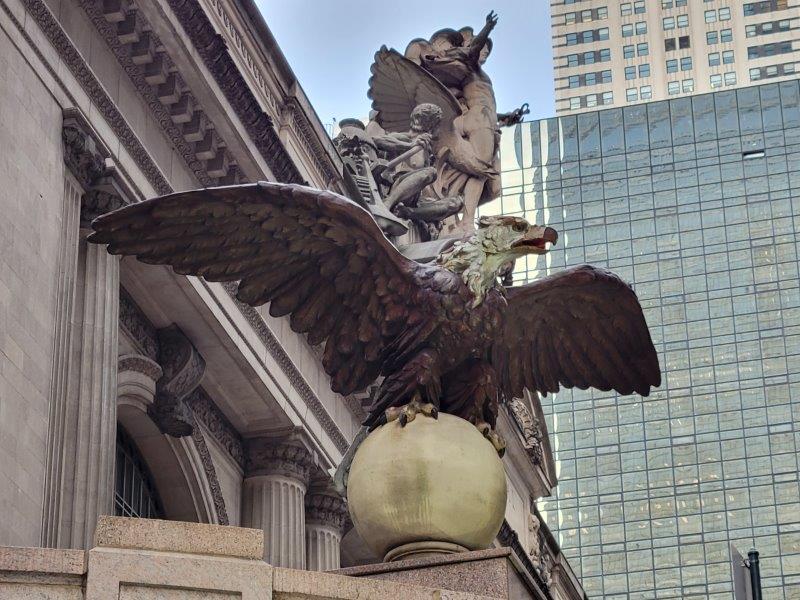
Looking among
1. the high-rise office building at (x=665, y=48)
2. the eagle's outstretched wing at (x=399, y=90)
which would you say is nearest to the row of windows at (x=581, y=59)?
the high-rise office building at (x=665, y=48)

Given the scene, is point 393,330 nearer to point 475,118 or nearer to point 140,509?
point 140,509

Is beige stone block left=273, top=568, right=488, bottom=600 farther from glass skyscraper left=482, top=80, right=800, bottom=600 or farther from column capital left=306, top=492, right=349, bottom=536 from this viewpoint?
glass skyscraper left=482, top=80, right=800, bottom=600

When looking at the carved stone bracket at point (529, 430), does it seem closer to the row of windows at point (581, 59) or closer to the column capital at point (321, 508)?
the column capital at point (321, 508)

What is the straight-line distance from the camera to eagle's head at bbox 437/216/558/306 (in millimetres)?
13701

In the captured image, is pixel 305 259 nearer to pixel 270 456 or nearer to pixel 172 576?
pixel 172 576

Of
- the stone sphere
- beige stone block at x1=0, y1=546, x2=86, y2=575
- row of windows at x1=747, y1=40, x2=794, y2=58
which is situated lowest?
beige stone block at x1=0, y1=546, x2=86, y2=575

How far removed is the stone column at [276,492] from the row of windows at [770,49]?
84.2 meters

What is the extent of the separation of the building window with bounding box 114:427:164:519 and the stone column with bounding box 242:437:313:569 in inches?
76.1

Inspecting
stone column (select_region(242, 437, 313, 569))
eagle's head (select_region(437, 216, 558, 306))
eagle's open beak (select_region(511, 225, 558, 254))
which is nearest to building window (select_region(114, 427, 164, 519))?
stone column (select_region(242, 437, 313, 569))

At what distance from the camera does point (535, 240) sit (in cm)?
1373

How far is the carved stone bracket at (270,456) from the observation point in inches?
1238

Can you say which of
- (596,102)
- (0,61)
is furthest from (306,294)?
(596,102)

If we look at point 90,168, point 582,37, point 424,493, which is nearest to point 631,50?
point 582,37

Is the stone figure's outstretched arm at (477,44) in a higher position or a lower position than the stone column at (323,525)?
higher
